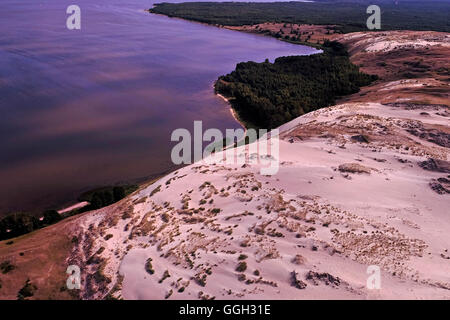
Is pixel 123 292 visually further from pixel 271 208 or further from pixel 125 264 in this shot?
pixel 271 208

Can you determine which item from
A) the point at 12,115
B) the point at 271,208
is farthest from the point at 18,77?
the point at 271,208

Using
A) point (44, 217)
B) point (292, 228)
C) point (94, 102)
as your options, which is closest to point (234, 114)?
point (94, 102)

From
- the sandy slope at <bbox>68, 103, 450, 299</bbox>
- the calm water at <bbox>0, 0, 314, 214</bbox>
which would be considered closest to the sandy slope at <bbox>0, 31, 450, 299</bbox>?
the sandy slope at <bbox>68, 103, 450, 299</bbox>

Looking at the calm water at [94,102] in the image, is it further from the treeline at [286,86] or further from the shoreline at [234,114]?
the treeline at [286,86]

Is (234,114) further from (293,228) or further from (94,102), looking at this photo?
(293,228)

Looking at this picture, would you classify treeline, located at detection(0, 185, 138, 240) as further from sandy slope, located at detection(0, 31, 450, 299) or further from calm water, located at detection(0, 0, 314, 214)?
calm water, located at detection(0, 0, 314, 214)
